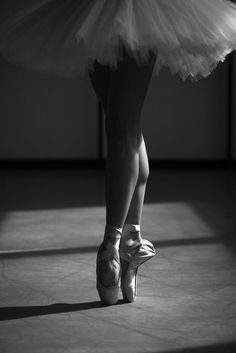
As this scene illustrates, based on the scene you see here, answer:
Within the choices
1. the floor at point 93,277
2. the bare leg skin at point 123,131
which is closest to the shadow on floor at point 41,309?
the floor at point 93,277

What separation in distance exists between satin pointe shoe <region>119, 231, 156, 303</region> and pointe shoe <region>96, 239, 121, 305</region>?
0.18 feet

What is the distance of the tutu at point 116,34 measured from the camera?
1.97m

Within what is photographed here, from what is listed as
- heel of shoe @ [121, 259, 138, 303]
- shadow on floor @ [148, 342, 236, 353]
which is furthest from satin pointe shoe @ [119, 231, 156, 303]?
shadow on floor @ [148, 342, 236, 353]

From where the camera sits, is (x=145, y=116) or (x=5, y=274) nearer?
(x=5, y=274)

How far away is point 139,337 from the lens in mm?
1818

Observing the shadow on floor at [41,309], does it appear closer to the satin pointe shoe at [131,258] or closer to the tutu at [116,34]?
the satin pointe shoe at [131,258]

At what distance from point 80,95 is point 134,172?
3345mm

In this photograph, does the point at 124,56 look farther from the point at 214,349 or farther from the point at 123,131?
the point at 214,349

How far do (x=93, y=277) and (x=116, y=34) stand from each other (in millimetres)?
808

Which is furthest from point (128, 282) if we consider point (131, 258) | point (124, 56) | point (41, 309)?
point (124, 56)

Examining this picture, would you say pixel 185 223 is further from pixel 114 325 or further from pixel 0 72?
pixel 0 72

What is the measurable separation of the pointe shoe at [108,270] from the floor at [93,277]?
49mm

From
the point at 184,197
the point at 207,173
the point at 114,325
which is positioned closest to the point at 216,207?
the point at 184,197

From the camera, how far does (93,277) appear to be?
239 cm
